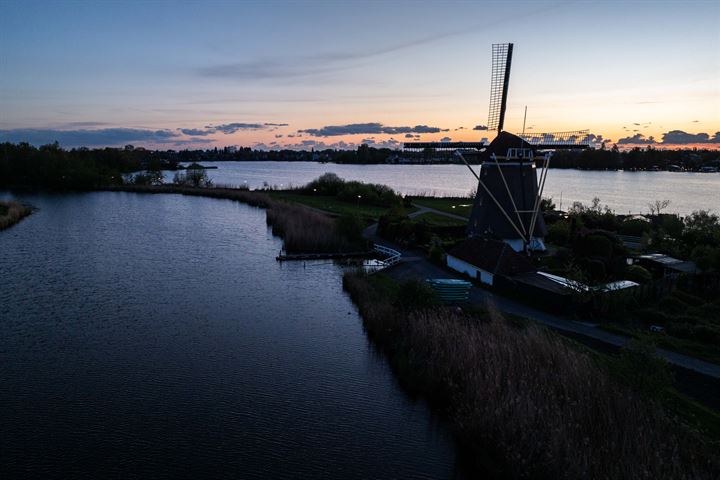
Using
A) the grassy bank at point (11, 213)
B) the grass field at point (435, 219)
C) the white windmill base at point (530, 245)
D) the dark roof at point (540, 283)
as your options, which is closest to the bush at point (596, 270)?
the dark roof at point (540, 283)

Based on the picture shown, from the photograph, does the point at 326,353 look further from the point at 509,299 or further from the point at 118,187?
the point at 118,187

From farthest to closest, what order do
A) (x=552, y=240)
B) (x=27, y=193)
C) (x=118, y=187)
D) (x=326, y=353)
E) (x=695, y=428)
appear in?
(x=118, y=187), (x=27, y=193), (x=552, y=240), (x=326, y=353), (x=695, y=428)

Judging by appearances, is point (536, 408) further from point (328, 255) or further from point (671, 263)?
point (328, 255)

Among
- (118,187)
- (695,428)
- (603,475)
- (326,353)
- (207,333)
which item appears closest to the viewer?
(603,475)

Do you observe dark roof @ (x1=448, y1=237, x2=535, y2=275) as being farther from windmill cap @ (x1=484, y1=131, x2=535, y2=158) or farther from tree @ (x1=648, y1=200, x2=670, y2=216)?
tree @ (x1=648, y1=200, x2=670, y2=216)

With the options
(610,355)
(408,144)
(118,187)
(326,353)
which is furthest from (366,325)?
(118,187)

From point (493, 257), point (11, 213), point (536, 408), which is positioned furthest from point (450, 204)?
point (536, 408)
